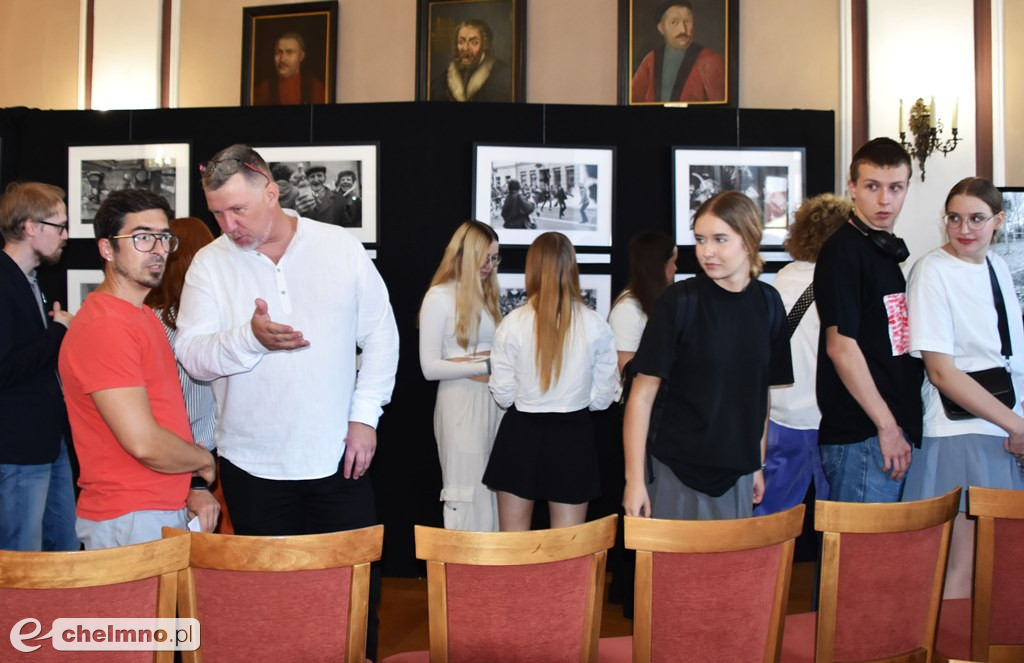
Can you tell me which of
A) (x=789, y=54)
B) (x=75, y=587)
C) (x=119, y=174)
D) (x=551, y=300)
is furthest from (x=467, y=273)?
(x=789, y=54)

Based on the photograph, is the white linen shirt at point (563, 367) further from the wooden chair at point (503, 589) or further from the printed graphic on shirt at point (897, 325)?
the wooden chair at point (503, 589)

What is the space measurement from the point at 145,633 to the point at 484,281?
9.27 feet

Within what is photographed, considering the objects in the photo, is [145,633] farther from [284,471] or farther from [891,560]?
[891,560]

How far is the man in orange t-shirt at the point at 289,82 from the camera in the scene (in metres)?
6.38

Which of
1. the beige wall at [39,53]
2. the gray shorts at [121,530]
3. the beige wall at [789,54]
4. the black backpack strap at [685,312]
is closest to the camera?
the gray shorts at [121,530]

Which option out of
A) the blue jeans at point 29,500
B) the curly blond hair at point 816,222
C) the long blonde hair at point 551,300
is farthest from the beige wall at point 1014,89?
Answer: the blue jeans at point 29,500

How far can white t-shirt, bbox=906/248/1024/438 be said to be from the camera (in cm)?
283

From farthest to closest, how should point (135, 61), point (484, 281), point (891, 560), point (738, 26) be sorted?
point (135, 61) → point (738, 26) → point (484, 281) → point (891, 560)

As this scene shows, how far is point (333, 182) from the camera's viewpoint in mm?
4898

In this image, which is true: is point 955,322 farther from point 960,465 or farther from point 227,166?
point 227,166

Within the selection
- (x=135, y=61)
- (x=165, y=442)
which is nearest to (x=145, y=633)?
(x=165, y=442)

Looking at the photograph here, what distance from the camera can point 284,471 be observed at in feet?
8.61

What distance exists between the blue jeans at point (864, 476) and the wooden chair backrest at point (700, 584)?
108 centimetres

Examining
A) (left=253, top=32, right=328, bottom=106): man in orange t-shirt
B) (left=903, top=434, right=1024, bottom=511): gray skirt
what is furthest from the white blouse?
(left=253, top=32, right=328, bottom=106): man in orange t-shirt
